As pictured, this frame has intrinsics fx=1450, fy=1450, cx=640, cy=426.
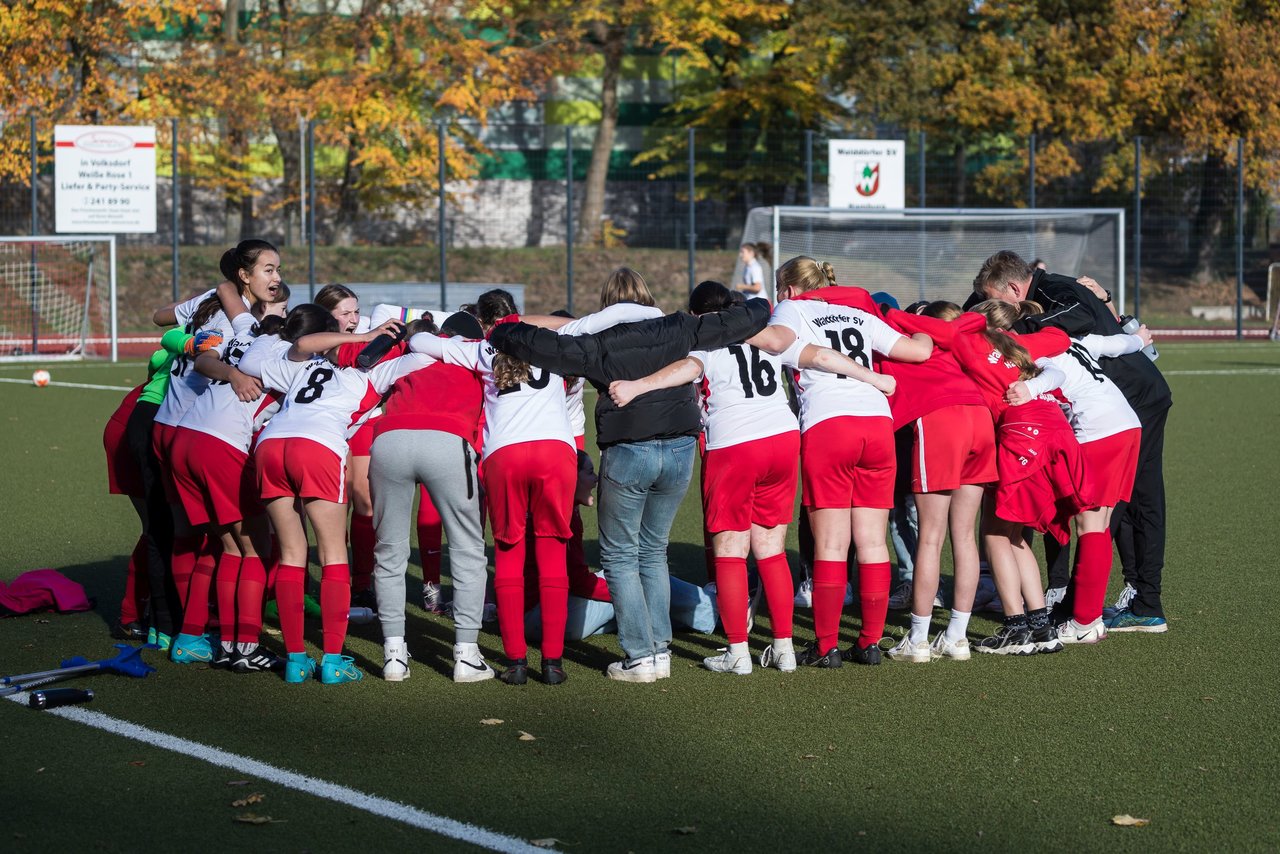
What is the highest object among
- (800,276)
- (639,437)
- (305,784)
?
(800,276)

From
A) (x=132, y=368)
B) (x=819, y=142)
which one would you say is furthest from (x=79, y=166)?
(x=819, y=142)

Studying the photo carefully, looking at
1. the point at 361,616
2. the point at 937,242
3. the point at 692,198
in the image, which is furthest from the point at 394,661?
the point at 692,198

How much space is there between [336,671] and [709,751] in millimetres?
1859

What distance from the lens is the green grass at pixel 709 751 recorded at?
4.62 m

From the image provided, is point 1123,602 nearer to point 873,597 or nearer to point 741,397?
point 873,597

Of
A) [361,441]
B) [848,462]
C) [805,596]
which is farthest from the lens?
[805,596]

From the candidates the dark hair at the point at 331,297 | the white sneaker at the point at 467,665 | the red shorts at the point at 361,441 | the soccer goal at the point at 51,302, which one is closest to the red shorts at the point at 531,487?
the white sneaker at the point at 467,665

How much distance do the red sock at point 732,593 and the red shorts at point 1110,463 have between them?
5.78 feet

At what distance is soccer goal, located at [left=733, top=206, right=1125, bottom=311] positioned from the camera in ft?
84.7

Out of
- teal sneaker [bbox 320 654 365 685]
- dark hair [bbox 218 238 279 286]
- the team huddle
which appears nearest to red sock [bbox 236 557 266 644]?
the team huddle

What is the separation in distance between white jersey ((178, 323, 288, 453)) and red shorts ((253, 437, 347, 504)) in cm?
37

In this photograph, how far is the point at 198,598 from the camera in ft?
22.2

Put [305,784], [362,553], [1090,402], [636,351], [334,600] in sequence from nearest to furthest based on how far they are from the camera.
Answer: [305,784]
[636,351]
[334,600]
[1090,402]
[362,553]

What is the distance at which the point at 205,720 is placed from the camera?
5.83 meters
